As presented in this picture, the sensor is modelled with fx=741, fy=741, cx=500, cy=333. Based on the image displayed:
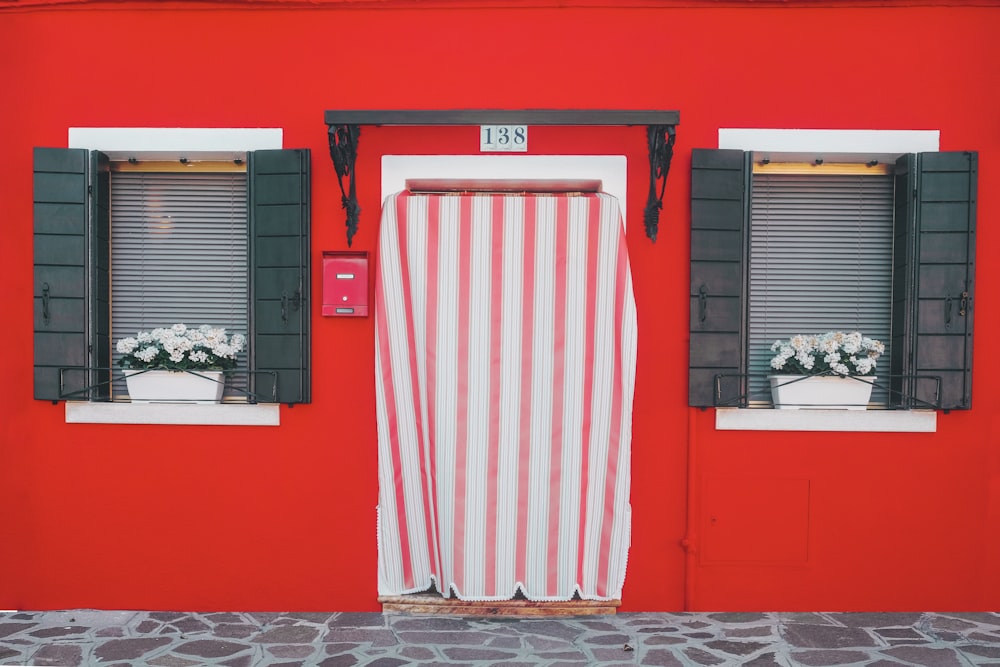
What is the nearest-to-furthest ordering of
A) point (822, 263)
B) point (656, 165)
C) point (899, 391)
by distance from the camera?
1. point (656, 165)
2. point (899, 391)
3. point (822, 263)

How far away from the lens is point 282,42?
14.8 ft

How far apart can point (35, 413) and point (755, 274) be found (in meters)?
4.54

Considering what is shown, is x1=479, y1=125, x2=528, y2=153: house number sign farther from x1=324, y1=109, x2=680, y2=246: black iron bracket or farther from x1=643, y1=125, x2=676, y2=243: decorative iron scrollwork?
x1=643, y1=125, x2=676, y2=243: decorative iron scrollwork

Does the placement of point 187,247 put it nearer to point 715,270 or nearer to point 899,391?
point 715,270

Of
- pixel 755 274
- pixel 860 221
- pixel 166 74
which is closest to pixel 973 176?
pixel 860 221

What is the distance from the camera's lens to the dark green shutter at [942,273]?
4.38 m

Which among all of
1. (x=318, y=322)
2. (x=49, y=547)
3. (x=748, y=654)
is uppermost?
(x=318, y=322)

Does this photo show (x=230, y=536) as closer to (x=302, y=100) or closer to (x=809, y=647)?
(x=302, y=100)

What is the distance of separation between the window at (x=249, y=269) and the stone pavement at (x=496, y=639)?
1343mm

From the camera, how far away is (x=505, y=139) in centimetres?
446

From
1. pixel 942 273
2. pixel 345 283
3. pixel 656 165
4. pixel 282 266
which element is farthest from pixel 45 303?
pixel 942 273

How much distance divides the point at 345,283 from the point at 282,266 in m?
0.39

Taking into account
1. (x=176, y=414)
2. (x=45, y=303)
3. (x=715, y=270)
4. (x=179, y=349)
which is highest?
(x=715, y=270)

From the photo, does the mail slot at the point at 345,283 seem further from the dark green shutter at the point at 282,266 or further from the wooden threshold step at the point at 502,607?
the wooden threshold step at the point at 502,607
